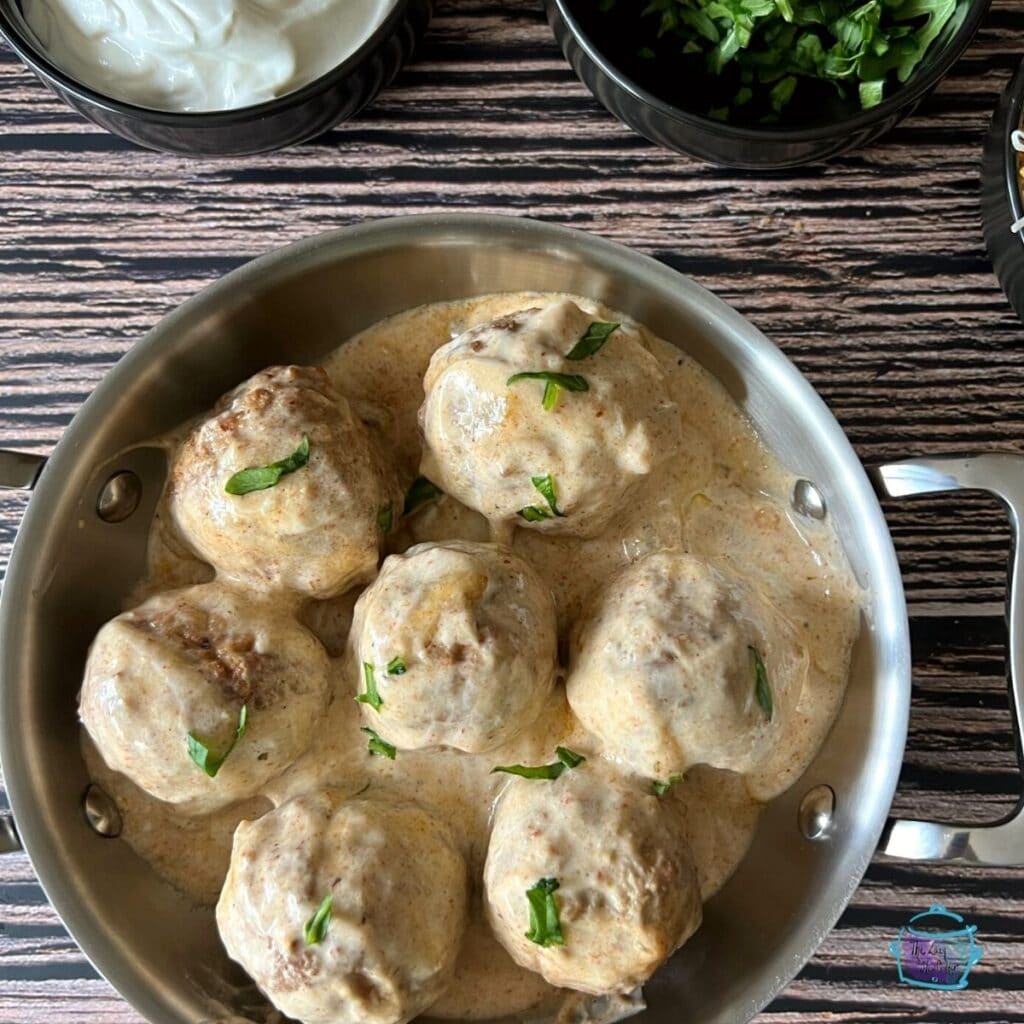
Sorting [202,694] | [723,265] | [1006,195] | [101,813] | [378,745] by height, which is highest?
[1006,195]

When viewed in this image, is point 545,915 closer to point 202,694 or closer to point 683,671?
point 683,671

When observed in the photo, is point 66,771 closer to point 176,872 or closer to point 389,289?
point 176,872

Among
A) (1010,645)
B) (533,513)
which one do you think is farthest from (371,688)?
(1010,645)

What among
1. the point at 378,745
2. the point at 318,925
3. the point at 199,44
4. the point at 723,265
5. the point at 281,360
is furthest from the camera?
the point at 723,265

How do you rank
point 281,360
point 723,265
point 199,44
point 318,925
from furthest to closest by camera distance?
point 723,265 < point 281,360 < point 199,44 < point 318,925

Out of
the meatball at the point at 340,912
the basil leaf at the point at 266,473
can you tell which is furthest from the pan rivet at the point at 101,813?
the basil leaf at the point at 266,473

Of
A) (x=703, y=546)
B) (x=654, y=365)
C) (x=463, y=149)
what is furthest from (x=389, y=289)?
(x=703, y=546)
